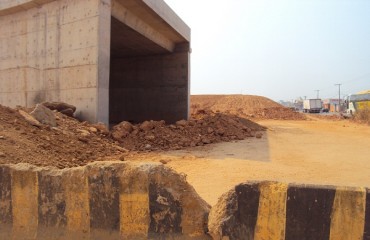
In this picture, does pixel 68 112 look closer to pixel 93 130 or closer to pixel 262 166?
pixel 93 130

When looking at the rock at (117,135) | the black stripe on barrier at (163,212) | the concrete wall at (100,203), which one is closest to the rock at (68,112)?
the rock at (117,135)

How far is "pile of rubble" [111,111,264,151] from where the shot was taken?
8852 millimetres

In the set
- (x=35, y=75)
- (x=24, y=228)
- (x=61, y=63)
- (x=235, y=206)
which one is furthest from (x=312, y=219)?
(x=35, y=75)

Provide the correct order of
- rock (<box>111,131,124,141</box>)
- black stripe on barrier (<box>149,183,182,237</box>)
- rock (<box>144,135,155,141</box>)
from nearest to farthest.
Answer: black stripe on barrier (<box>149,183,182,237</box>), rock (<box>111,131,124,141</box>), rock (<box>144,135,155,141</box>)

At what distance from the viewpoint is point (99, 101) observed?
9.28 meters

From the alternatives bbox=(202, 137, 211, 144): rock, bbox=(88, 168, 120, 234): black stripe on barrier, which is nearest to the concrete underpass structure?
bbox=(202, 137, 211, 144): rock

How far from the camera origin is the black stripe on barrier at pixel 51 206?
2721 mm

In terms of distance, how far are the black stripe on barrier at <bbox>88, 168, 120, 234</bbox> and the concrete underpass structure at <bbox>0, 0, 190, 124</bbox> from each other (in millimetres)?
6894

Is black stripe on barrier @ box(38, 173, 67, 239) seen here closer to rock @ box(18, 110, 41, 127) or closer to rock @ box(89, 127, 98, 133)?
rock @ box(18, 110, 41, 127)

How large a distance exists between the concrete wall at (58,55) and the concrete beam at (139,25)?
137 cm

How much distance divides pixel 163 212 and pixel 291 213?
3.35 ft

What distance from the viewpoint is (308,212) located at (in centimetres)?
212

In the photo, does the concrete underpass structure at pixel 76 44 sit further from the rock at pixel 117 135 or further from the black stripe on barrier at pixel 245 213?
the black stripe on barrier at pixel 245 213

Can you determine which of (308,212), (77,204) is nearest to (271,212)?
(308,212)
